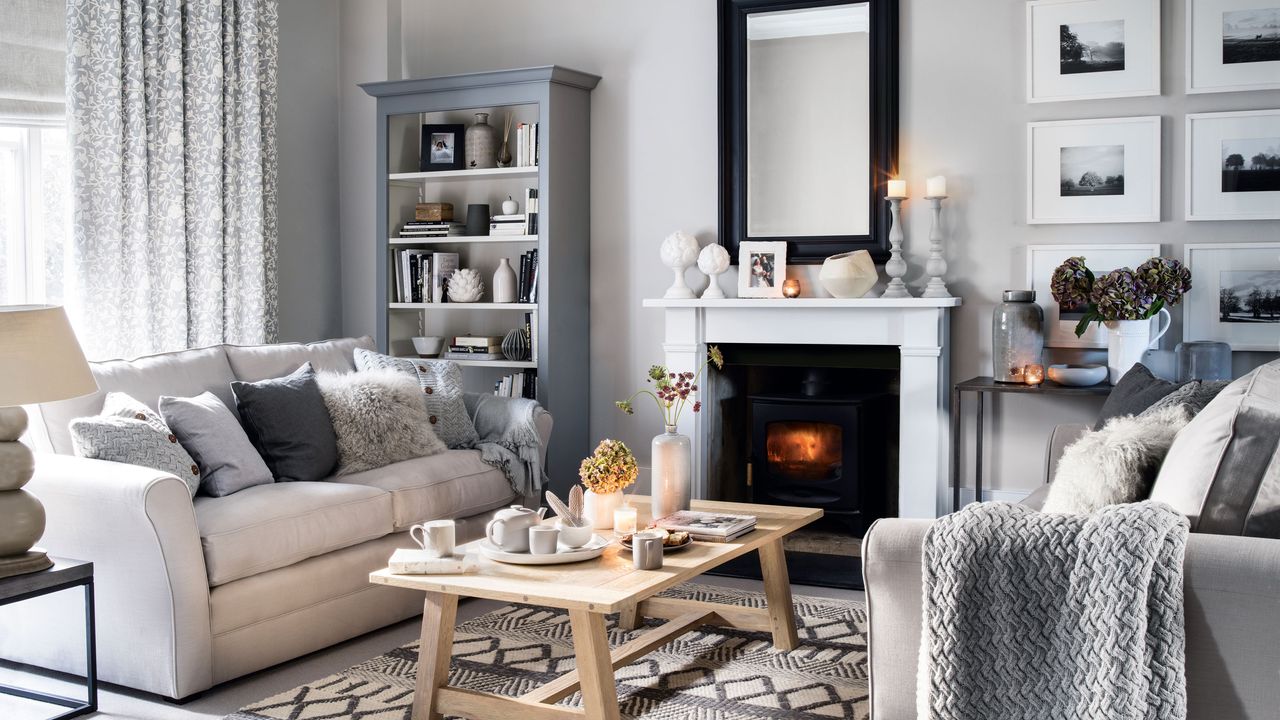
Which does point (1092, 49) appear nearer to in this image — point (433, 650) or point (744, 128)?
point (744, 128)

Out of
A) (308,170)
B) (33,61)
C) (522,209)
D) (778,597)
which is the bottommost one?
(778,597)

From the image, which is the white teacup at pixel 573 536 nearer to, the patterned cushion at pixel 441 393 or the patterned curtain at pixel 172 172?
the patterned cushion at pixel 441 393

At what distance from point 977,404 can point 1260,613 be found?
2883 mm

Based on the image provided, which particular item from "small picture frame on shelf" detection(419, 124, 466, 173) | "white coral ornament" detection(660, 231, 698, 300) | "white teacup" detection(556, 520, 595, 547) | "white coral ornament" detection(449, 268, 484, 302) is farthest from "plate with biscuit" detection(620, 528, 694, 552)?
"small picture frame on shelf" detection(419, 124, 466, 173)

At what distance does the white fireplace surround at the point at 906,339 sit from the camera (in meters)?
4.75

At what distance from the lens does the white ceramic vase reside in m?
3.30

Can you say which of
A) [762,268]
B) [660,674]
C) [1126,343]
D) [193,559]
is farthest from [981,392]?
[193,559]

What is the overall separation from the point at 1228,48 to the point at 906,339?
1664 millimetres

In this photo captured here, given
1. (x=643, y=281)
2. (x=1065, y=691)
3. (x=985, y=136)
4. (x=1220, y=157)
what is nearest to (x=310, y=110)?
(x=643, y=281)

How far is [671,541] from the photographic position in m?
3.02

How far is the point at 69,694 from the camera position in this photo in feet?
10.2

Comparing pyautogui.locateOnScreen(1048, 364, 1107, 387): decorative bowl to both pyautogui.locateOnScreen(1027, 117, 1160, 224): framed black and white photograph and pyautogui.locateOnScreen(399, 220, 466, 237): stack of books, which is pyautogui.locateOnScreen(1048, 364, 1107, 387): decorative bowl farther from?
pyautogui.locateOnScreen(399, 220, 466, 237): stack of books

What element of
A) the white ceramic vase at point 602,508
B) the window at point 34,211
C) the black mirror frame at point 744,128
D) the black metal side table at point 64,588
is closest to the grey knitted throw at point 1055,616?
the white ceramic vase at point 602,508

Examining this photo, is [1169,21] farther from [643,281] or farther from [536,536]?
[536,536]
